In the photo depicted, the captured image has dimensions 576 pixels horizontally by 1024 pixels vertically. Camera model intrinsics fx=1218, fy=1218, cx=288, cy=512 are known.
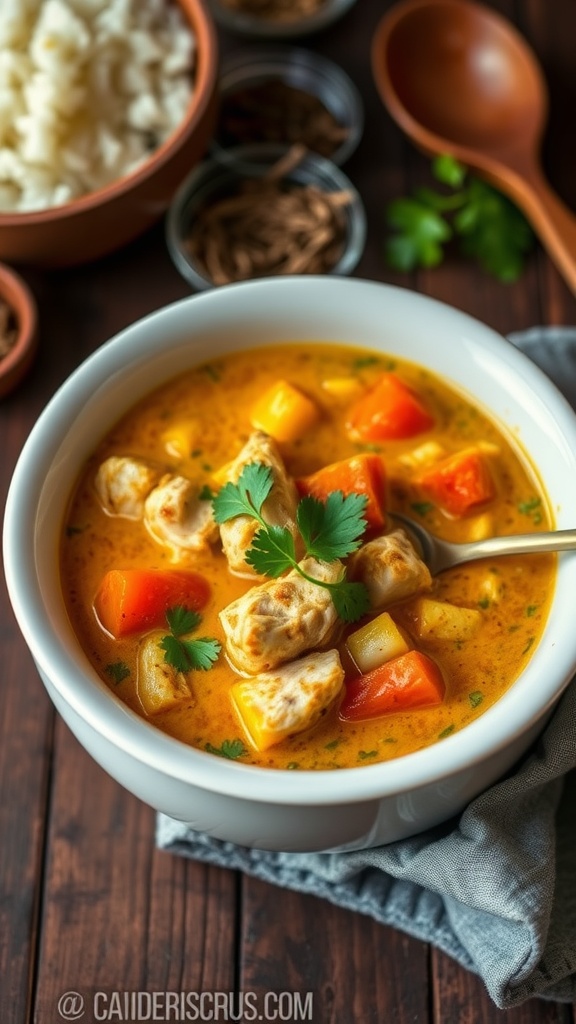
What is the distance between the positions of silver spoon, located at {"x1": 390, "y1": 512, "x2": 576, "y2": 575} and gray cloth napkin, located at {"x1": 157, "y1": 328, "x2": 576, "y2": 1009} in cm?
46

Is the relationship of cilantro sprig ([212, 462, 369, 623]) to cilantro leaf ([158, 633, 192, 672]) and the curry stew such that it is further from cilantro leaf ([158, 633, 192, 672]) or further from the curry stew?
cilantro leaf ([158, 633, 192, 672])

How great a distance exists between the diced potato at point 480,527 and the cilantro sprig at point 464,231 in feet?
4.25

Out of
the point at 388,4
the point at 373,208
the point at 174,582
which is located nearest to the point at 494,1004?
the point at 174,582

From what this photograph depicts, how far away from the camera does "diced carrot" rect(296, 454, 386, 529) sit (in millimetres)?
3062

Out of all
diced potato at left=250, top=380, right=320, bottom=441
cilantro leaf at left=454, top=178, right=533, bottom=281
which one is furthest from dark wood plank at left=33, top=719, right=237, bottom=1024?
cilantro leaf at left=454, top=178, right=533, bottom=281

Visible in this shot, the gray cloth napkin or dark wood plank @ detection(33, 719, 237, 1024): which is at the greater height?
the gray cloth napkin

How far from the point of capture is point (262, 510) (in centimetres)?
295

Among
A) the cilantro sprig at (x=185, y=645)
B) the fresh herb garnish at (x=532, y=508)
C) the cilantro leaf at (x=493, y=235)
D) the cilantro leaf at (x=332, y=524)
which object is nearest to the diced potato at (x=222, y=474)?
the cilantro leaf at (x=332, y=524)

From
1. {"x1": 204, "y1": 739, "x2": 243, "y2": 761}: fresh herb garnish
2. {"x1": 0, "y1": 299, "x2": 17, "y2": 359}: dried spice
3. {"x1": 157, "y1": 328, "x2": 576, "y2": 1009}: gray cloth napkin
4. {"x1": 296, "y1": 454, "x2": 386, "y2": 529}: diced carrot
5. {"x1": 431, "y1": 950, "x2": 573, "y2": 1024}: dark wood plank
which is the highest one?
{"x1": 296, "y1": 454, "x2": 386, "y2": 529}: diced carrot

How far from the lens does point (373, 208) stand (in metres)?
4.32

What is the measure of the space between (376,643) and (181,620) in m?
0.47

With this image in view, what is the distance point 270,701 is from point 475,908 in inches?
29.9

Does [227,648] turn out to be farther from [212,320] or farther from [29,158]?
[29,158]

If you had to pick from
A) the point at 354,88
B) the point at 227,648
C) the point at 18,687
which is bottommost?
the point at 18,687
